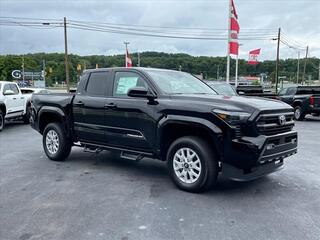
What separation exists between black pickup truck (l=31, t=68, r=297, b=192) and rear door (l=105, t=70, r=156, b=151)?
16 millimetres

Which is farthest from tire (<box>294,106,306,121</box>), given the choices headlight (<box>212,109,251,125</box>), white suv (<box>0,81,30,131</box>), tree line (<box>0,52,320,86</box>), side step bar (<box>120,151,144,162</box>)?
tree line (<box>0,52,320,86</box>)

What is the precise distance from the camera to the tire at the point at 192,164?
210 inches

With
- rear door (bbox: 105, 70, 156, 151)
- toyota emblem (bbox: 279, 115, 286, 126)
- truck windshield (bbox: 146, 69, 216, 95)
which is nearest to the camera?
toyota emblem (bbox: 279, 115, 286, 126)

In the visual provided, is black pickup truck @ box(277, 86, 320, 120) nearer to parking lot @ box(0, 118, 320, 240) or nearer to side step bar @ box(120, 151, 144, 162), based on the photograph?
parking lot @ box(0, 118, 320, 240)

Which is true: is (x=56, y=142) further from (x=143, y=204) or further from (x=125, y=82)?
(x=143, y=204)

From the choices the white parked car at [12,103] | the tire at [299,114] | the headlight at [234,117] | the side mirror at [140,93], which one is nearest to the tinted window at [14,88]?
the white parked car at [12,103]

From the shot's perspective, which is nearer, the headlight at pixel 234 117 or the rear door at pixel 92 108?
the headlight at pixel 234 117

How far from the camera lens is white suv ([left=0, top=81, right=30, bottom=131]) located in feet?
44.9

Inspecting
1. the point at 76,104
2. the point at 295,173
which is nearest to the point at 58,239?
the point at 76,104

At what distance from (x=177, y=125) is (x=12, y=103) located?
1050 centimetres

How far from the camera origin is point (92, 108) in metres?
7.01

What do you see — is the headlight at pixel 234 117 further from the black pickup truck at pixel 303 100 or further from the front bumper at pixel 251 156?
A: the black pickup truck at pixel 303 100

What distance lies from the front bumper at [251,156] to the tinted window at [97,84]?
294 centimetres

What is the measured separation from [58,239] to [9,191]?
214cm
